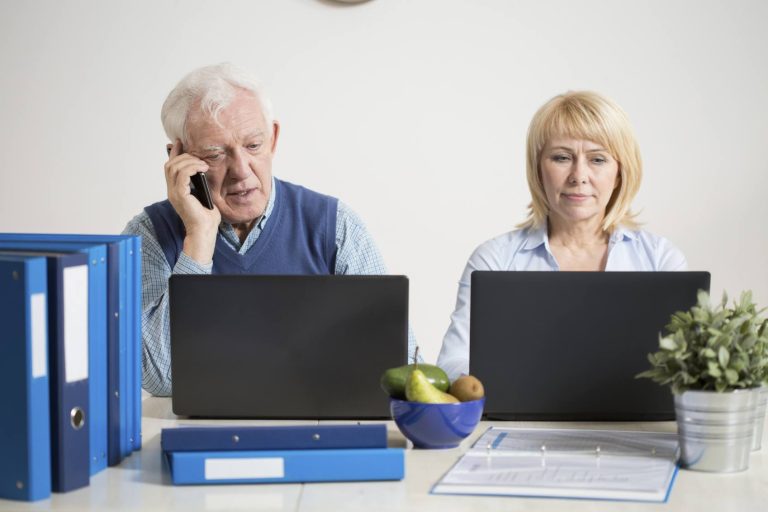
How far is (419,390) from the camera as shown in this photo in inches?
60.1

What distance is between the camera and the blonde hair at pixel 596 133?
7.69 ft

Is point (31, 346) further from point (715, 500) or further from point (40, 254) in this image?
point (715, 500)

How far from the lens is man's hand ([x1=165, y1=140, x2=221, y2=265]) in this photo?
2299mm

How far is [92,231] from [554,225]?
196 centimetres

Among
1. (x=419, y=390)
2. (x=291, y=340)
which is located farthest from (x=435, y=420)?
(x=291, y=340)

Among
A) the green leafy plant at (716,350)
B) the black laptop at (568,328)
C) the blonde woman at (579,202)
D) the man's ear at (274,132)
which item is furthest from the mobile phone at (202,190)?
the green leafy plant at (716,350)

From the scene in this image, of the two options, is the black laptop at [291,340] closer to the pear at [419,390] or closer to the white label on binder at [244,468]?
the pear at [419,390]

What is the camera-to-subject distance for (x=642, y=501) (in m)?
1.31

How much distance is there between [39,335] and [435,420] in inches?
22.7

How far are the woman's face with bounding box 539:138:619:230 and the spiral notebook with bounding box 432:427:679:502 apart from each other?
816 mm

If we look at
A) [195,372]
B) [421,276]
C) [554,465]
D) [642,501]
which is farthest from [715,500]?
[421,276]

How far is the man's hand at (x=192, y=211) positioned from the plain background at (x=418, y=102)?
4.33 feet

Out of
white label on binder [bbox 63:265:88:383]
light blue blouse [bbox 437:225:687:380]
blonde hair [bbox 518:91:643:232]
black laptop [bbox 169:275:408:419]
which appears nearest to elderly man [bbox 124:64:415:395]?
light blue blouse [bbox 437:225:687:380]

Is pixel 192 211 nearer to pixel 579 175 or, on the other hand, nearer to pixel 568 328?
pixel 579 175
